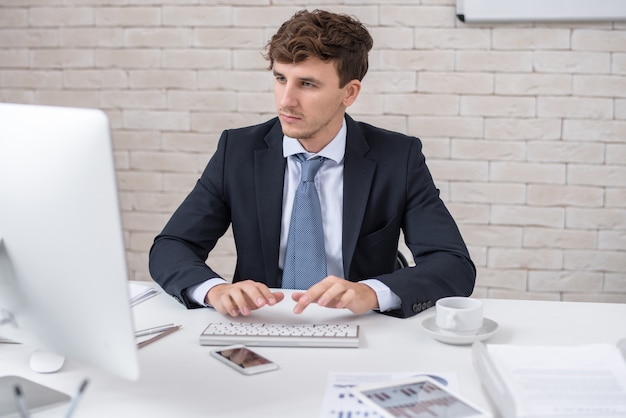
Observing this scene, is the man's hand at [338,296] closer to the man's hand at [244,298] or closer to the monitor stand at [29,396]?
the man's hand at [244,298]

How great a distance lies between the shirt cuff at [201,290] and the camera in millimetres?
1569

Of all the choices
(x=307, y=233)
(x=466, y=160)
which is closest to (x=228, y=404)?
(x=307, y=233)

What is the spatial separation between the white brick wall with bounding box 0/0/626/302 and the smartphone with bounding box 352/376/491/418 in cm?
178

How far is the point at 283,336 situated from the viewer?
1354 mm

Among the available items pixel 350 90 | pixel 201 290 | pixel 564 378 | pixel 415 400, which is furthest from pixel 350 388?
pixel 350 90

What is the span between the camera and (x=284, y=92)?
1.86 m

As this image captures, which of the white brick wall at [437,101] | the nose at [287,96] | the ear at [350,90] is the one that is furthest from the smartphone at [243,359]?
the white brick wall at [437,101]

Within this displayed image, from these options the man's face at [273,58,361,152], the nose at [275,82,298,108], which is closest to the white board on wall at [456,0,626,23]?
the man's face at [273,58,361,152]

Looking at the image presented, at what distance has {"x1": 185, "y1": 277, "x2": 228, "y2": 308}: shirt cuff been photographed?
1.57 meters

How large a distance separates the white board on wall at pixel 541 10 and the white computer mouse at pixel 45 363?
1.96 meters

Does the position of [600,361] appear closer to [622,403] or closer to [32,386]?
[622,403]

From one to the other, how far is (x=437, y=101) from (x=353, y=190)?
1.00 meters

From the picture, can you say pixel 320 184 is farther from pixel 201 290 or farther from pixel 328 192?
pixel 201 290

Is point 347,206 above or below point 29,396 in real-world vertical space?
above
